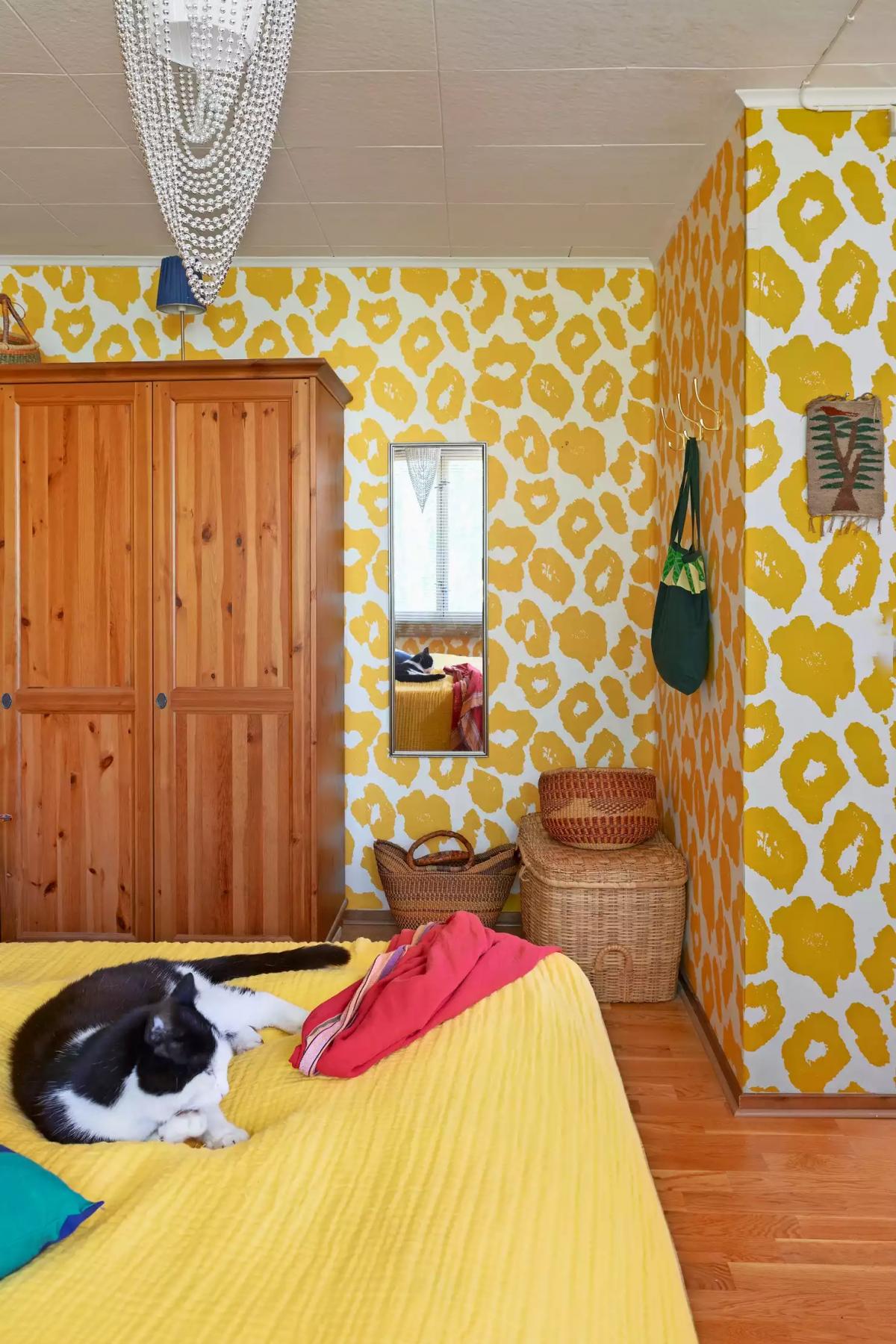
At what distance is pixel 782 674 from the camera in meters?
2.70

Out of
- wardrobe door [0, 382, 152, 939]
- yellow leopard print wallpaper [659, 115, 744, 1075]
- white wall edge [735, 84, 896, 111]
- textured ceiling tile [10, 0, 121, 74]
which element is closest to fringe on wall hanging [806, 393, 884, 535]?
yellow leopard print wallpaper [659, 115, 744, 1075]

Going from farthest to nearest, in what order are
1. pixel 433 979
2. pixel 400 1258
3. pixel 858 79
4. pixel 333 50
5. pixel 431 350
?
1. pixel 431 350
2. pixel 858 79
3. pixel 333 50
4. pixel 433 979
5. pixel 400 1258

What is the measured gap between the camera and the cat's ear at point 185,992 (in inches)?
63.7

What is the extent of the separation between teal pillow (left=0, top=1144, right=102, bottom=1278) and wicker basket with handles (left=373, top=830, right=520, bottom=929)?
2557mm

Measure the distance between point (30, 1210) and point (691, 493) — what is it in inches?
106

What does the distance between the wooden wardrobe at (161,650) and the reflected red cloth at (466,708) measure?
0.74m

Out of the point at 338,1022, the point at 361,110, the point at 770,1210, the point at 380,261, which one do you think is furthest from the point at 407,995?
the point at 380,261

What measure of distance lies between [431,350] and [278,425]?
89 centimetres

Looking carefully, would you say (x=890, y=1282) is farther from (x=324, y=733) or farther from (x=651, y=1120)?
(x=324, y=733)

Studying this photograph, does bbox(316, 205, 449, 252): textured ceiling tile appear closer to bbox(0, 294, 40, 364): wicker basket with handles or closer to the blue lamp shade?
the blue lamp shade

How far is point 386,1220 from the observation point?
1246 mm

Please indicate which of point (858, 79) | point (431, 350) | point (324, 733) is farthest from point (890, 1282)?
point (431, 350)

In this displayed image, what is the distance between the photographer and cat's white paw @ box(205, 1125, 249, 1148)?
148 centimetres

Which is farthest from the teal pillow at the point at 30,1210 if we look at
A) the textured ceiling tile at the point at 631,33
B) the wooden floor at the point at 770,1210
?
the textured ceiling tile at the point at 631,33
